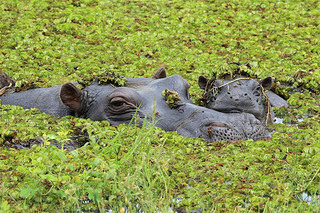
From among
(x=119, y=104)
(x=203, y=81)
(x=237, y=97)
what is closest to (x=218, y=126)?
(x=237, y=97)

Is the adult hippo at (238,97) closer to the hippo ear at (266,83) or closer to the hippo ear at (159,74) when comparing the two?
the hippo ear at (266,83)

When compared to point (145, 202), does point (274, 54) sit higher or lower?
lower

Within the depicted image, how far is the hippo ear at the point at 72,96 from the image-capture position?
22.0ft

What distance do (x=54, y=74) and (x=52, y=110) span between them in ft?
5.89

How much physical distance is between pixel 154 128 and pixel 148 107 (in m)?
0.33

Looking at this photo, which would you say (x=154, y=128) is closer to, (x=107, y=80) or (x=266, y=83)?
(x=107, y=80)

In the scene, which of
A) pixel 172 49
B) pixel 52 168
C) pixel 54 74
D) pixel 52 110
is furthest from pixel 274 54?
pixel 52 168

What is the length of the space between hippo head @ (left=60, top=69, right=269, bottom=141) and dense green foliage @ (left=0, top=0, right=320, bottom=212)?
0.49 ft

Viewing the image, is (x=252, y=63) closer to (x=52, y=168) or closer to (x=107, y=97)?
(x=107, y=97)

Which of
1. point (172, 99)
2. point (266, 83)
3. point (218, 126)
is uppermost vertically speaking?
point (172, 99)

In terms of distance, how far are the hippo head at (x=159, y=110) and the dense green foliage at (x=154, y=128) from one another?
5.9 inches

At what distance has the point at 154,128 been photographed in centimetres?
632

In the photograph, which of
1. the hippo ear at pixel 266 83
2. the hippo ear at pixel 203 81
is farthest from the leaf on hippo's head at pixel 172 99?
the hippo ear at pixel 266 83

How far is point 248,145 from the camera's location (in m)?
6.22
